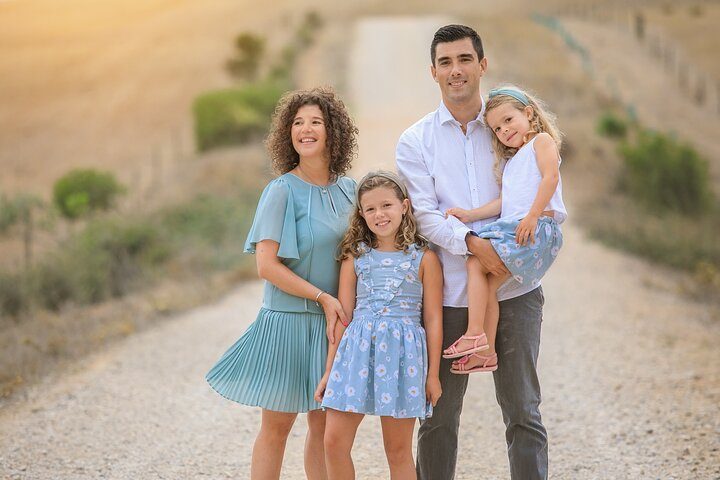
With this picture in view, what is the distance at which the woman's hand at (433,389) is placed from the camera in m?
3.91

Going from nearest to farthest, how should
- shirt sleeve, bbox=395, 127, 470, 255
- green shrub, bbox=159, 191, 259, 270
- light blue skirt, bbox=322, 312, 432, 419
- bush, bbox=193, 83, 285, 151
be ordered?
light blue skirt, bbox=322, 312, 432, 419 < shirt sleeve, bbox=395, 127, 470, 255 < green shrub, bbox=159, 191, 259, 270 < bush, bbox=193, 83, 285, 151

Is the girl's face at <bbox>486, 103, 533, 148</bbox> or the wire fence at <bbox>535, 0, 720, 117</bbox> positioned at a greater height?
the wire fence at <bbox>535, 0, 720, 117</bbox>

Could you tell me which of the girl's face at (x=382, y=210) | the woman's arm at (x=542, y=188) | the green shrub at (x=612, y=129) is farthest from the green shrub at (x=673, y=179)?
the girl's face at (x=382, y=210)

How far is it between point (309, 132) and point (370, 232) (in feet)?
1.86

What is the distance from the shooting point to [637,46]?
139 feet

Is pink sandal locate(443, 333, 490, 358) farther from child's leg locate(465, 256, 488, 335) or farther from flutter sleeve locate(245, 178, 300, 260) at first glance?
flutter sleeve locate(245, 178, 300, 260)

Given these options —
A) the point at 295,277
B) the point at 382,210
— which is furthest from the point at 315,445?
the point at 382,210

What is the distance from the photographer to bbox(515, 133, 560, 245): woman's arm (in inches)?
151

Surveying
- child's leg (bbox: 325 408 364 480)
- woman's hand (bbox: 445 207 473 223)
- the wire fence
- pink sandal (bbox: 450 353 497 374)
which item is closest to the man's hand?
woman's hand (bbox: 445 207 473 223)

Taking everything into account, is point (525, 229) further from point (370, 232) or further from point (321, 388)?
point (321, 388)

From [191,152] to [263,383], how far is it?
23.6 meters

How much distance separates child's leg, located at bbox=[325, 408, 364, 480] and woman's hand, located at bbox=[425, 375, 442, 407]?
0.34 m

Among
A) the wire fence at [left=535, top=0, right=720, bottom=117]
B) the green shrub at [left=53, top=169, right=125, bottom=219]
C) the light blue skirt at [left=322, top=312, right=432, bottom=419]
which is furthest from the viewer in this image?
the wire fence at [left=535, top=0, right=720, bottom=117]

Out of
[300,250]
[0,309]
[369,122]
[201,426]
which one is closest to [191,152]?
[369,122]
